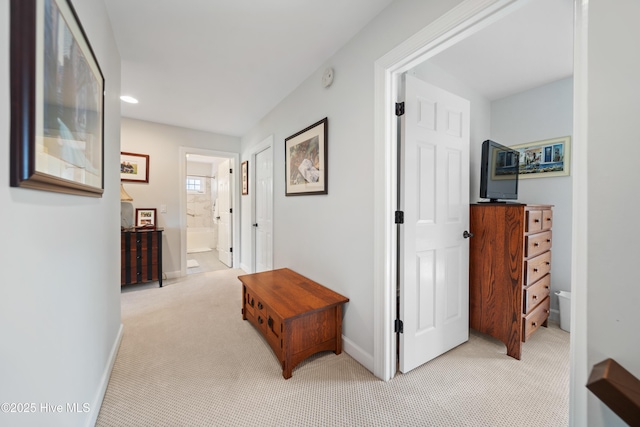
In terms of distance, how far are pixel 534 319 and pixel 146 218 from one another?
474 cm

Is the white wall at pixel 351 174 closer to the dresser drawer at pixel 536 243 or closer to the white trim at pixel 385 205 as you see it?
the white trim at pixel 385 205

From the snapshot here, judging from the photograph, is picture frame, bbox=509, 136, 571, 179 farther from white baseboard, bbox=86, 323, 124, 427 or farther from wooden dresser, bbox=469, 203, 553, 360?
white baseboard, bbox=86, 323, 124, 427

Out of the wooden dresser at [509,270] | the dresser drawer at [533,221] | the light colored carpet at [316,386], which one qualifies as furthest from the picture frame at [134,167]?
the dresser drawer at [533,221]

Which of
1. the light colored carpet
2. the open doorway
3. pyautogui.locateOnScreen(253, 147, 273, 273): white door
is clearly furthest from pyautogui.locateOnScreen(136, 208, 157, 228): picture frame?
the light colored carpet

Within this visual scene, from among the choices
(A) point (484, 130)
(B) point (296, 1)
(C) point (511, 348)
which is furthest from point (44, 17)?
(A) point (484, 130)

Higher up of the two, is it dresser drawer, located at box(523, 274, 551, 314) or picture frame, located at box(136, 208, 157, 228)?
picture frame, located at box(136, 208, 157, 228)

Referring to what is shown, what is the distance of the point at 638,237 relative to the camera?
2.16ft

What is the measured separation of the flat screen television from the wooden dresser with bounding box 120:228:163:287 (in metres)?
3.92

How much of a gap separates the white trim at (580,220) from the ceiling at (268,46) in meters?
1.12

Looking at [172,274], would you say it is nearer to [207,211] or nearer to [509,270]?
[207,211]

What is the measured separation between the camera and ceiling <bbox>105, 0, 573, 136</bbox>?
1.52 metres

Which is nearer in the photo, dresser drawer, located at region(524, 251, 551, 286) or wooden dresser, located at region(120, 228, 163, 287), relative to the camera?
dresser drawer, located at region(524, 251, 551, 286)

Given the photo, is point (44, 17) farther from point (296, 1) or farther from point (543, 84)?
point (543, 84)

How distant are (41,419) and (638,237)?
1876 millimetres
